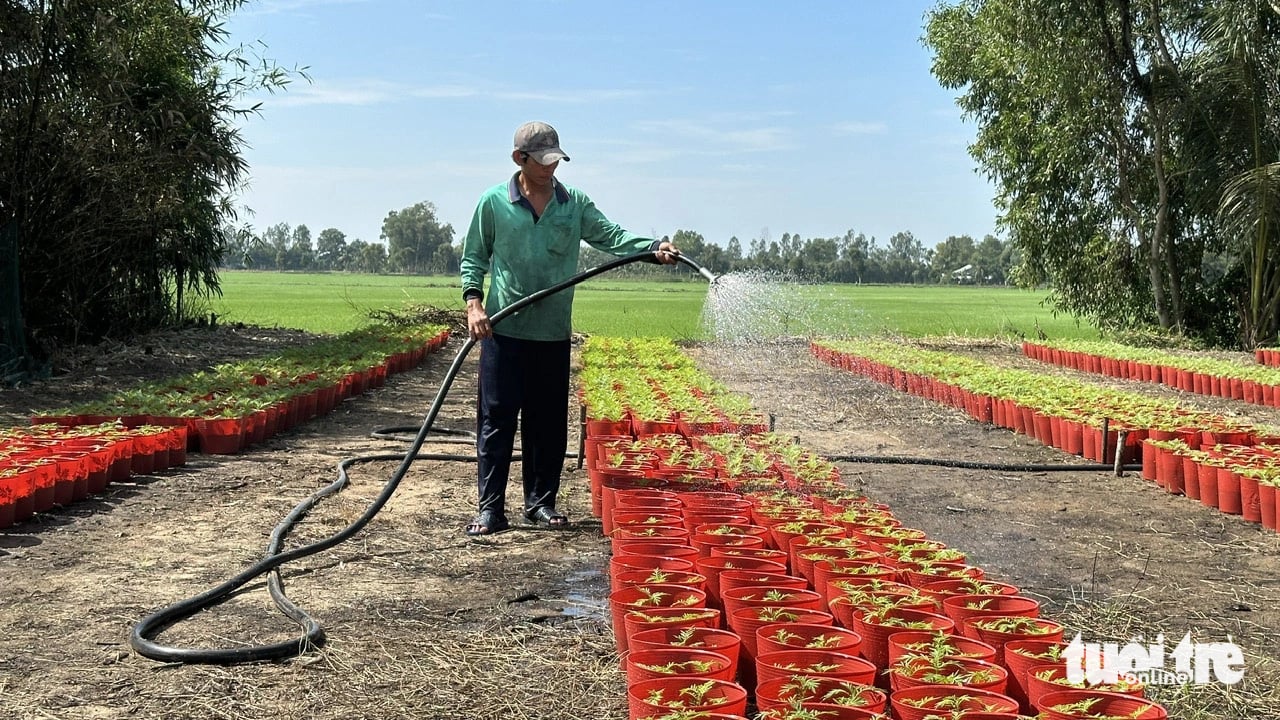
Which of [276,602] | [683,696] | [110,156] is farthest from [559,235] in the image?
[110,156]

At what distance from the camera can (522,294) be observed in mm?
5172

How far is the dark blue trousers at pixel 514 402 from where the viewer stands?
520 cm

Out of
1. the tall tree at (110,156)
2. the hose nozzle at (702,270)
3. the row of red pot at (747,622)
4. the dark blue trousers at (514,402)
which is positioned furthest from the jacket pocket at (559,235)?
the tall tree at (110,156)

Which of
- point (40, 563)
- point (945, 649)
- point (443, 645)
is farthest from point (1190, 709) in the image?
point (40, 563)

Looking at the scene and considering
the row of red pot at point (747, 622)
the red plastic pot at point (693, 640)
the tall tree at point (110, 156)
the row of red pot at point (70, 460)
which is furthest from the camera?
the tall tree at point (110, 156)

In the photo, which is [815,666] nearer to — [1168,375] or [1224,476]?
[1224,476]

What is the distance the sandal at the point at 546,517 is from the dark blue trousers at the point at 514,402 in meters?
0.21

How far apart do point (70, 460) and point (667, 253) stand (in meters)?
3.20

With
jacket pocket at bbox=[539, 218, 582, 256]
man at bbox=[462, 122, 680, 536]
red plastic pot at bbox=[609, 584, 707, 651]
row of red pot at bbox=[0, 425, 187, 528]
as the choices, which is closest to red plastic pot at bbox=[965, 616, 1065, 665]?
red plastic pot at bbox=[609, 584, 707, 651]

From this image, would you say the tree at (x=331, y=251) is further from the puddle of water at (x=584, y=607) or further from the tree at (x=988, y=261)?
the puddle of water at (x=584, y=607)

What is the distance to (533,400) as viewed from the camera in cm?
528

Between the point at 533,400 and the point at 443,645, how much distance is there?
1.82 metres

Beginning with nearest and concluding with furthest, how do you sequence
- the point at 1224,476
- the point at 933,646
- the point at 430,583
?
the point at 933,646
the point at 430,583
the point at 1224,476

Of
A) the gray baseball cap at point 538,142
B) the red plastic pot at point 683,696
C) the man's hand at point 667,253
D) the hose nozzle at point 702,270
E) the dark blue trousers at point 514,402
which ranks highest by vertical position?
the gray baseball cap at point 538,142
